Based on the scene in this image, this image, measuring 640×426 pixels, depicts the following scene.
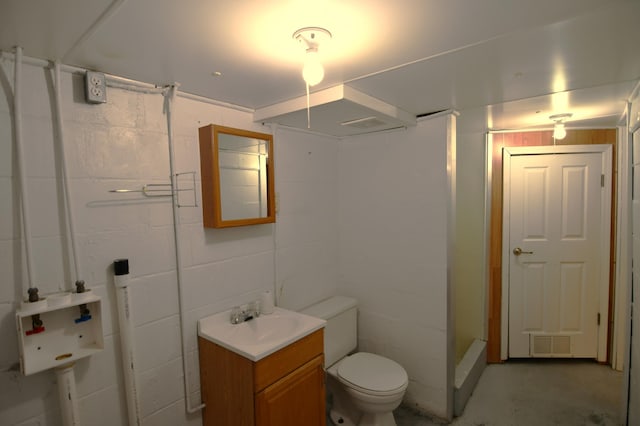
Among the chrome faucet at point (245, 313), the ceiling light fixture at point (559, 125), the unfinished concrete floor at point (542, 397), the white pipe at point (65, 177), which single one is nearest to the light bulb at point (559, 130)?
the ceiling light fixture at point (559, 125)

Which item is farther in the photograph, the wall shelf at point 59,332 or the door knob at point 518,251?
the door knob at point 518,251

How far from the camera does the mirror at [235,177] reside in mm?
1800

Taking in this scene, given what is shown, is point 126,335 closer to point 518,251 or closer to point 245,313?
point 245,313

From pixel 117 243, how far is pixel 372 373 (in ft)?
5.62

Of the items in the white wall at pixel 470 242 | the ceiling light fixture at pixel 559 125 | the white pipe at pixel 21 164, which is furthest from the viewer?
the white wall at pixel 470 242

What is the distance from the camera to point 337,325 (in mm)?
2463

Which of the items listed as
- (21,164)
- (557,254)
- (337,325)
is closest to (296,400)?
(337,325)

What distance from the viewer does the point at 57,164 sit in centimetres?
139

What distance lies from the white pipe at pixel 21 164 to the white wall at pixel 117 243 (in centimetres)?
3

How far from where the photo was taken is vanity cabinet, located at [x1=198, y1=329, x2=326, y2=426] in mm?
1585

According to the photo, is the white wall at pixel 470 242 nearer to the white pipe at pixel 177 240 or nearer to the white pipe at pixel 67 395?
the white pipe at pixel 177 240

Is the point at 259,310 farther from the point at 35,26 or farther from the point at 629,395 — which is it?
the point at 629,395

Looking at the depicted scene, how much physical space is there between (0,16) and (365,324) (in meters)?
2.66

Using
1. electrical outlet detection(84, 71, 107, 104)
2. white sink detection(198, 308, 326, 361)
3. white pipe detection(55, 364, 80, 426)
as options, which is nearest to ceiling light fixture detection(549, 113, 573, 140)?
white sink detection(198, 308, 326, 361)
